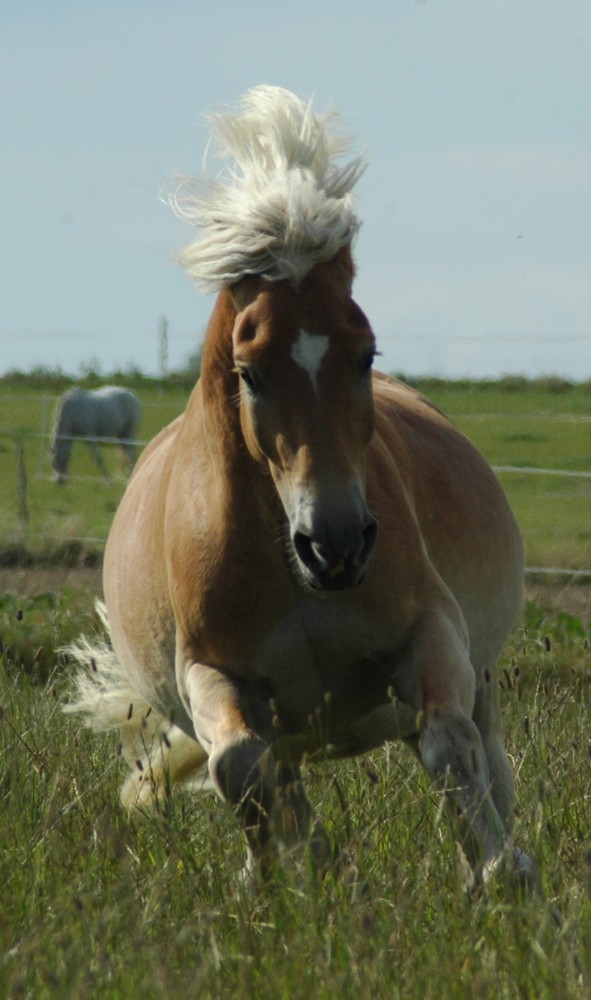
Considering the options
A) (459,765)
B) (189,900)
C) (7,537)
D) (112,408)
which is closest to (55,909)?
(189,900)

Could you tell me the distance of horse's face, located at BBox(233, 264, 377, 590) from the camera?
3.59 meters

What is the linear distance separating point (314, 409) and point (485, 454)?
17.8 m

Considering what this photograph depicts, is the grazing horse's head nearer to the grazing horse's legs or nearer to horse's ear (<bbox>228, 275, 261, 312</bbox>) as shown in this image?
horse's ear (<bbox>228, 275, 261, 312</bbox>)

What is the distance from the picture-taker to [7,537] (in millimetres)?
14055

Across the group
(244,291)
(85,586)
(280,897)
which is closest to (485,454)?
(85,586)

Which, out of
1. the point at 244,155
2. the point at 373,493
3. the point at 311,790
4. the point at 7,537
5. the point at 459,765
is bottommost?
the point at 7,537

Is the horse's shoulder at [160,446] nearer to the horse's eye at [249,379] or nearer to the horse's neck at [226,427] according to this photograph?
the horse's neck at [226,427]

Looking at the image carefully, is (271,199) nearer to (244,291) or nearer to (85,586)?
(244,291)

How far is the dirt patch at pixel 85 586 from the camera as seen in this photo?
10.5 metres

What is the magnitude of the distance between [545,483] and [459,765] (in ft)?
53.1

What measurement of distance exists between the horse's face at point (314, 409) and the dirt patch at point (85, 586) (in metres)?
6.19

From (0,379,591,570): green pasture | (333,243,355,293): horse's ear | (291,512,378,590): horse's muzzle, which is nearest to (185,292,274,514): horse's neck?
(333,243,355,293): horse's ear

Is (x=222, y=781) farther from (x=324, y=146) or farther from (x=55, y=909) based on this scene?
(x=324, y=146)

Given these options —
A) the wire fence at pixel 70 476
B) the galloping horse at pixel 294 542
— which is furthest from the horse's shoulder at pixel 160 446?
the wire fence at pixel 70 476
